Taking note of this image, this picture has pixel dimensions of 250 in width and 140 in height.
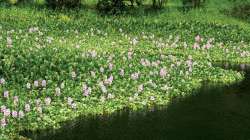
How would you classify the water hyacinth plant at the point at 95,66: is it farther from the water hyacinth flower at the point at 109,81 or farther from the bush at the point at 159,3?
the bush at the point at 159,3

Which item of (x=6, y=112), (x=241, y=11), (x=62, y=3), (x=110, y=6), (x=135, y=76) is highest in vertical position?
(x=6, y=112)

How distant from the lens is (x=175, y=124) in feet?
57.9

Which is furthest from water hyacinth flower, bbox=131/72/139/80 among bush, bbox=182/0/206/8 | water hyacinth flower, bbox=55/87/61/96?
bush, bbox=182/0/206/8

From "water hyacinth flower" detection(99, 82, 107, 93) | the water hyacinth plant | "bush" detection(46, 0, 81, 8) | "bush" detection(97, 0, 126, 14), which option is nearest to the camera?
the water hyacinth plant

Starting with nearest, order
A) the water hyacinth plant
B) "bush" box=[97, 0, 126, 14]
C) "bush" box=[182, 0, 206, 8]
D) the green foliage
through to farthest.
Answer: the water hyacinth plant, "bush" box=[97, 0, 126, 14], the green foliage, "bush" box=[182, 0, 206, 8]

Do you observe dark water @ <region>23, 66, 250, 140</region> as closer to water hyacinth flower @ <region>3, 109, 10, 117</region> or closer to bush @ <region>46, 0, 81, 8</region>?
water hyacinth flower @ <region>3, 109, 10, 117</region>

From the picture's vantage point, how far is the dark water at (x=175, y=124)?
16.2 m

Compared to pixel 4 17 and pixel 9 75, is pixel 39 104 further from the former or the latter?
pixel 4 17

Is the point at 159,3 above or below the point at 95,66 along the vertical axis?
below

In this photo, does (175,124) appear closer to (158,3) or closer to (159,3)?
(159,3)

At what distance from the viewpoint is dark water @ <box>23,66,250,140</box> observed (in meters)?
16.2

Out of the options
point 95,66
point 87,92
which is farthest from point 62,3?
point 87,92

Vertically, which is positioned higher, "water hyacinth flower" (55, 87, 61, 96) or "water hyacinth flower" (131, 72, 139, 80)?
"water hyacinth flower" (55, 87, 61, 96)

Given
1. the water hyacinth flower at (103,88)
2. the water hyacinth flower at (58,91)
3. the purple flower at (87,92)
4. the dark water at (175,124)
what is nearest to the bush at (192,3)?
the dark water at (175,124)
